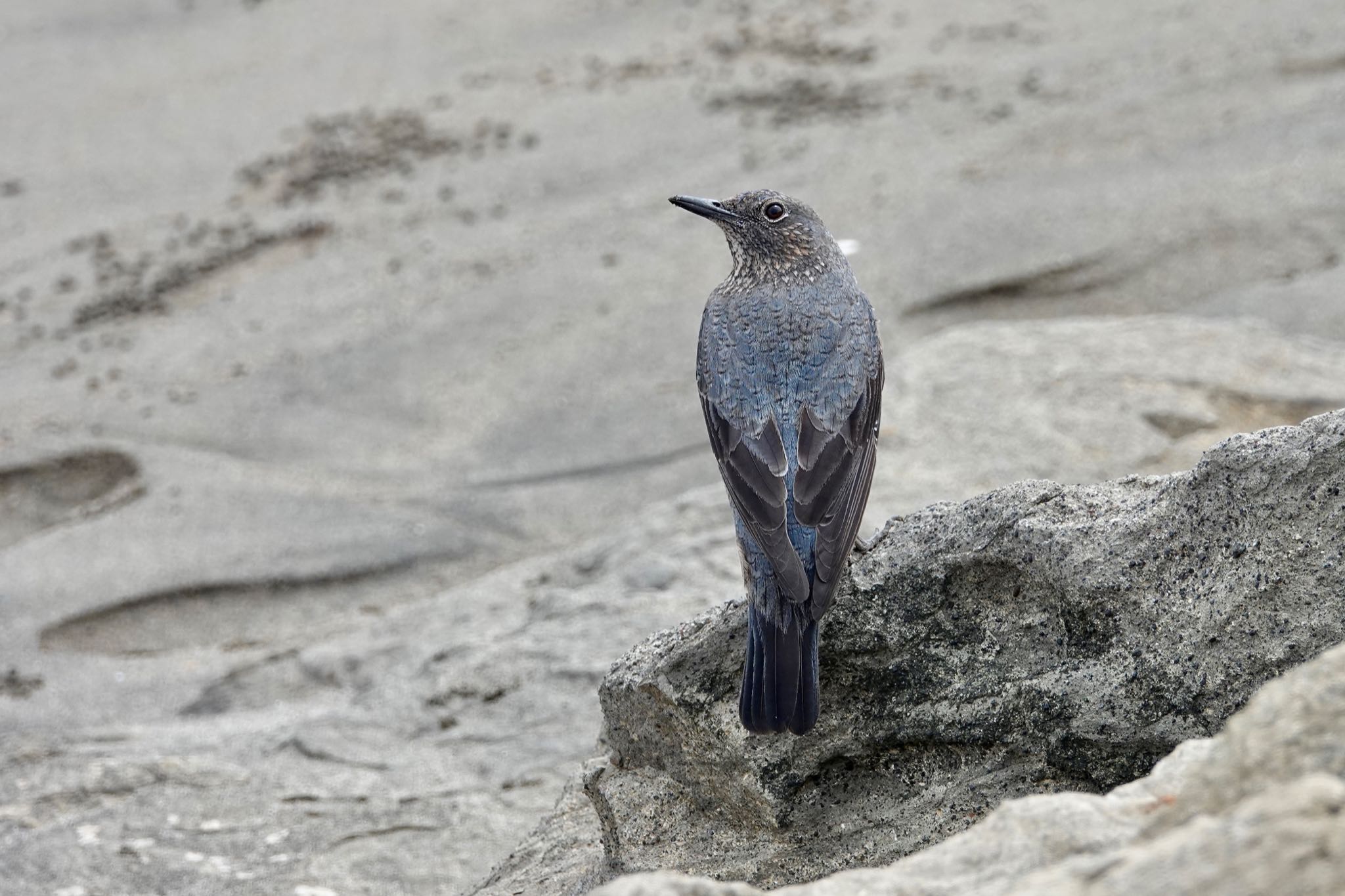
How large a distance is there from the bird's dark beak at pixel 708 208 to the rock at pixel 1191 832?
8.70 feet

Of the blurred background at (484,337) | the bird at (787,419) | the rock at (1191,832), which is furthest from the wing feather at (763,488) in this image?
the blurred background at (484,337)

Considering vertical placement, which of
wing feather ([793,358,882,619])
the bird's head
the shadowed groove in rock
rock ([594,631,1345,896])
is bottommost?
the shadowed groove in rock

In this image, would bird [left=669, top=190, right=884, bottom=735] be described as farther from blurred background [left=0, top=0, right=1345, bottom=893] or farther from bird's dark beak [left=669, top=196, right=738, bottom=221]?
blurred background [left=0, top=0, right=1345, bottom=893]

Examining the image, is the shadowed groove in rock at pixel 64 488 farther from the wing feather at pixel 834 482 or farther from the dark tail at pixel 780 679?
the dark tail at pixel 780 679

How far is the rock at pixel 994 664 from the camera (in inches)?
120

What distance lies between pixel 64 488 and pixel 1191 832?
707cm

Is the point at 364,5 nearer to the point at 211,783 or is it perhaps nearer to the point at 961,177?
the point at 961,177

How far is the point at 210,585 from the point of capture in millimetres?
7055

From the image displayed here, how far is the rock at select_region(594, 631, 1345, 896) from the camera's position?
1.84 m

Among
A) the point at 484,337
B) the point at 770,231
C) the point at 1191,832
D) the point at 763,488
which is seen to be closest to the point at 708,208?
the point at 770,231

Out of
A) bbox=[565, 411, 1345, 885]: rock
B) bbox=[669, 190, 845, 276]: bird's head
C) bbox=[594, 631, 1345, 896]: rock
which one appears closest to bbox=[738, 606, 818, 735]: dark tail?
bbox=[565, 411, 1345, 885]: rock

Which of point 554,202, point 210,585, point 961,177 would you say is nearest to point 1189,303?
point 961,177

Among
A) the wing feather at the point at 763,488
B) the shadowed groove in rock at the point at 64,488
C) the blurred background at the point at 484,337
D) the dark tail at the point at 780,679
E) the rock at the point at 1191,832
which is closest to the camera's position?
the rock at the point at 1191,832

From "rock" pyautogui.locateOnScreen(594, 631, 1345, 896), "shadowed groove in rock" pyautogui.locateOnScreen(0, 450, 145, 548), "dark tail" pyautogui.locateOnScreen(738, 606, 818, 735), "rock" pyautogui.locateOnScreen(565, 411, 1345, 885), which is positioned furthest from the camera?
"shadowed groove in rock" pyautogui.locateOnScreen(0, 450, 145, 548)
